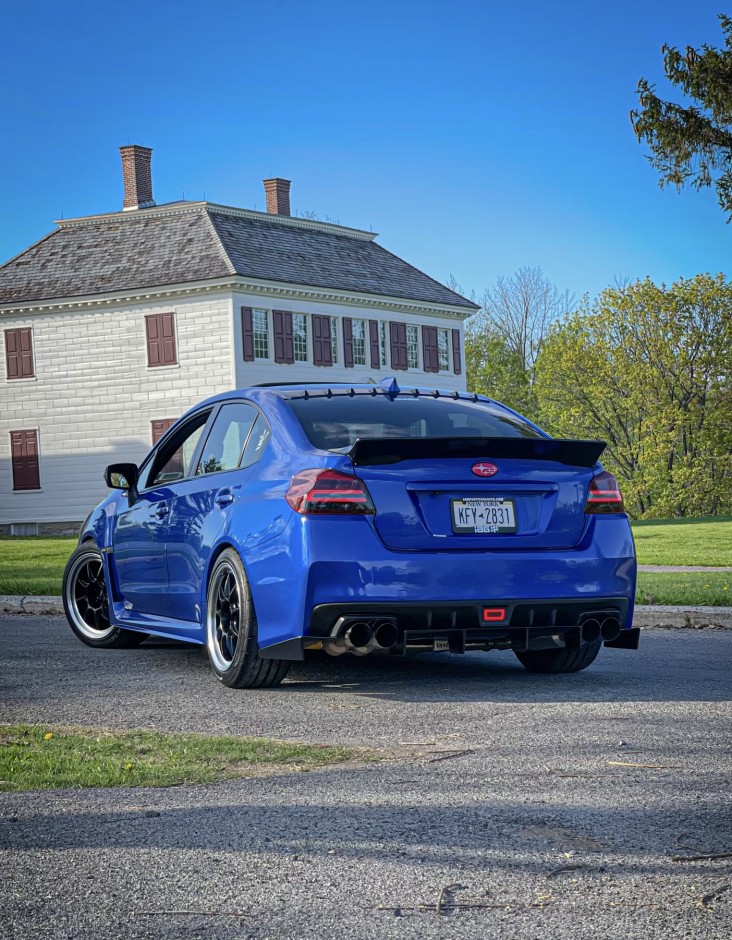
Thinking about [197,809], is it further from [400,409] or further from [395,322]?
[395,322]

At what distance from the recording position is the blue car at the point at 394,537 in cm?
665

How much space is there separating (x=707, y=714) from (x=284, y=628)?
2052mm

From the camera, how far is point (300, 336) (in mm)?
45719

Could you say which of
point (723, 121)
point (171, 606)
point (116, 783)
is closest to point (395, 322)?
point (723, 121)

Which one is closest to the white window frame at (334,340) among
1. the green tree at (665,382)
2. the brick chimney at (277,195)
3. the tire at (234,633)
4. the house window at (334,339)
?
the house window at (334,339)

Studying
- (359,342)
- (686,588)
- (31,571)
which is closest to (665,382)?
(359,342)

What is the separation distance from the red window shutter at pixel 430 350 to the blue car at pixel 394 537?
4252 cm

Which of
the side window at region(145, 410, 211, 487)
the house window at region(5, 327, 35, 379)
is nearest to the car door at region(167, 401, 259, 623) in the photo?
the side window at region(145, 410, 211, 487)

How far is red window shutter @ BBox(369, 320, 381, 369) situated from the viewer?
48312 millimetres

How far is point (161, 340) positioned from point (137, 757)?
130 feet

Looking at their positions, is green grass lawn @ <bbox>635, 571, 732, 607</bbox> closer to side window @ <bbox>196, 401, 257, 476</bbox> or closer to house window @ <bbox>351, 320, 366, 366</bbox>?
side window @ <bbox>196, 401, 257, 476</bbox>

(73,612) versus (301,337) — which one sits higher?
(301,337)

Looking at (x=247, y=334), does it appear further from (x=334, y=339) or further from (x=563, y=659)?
(x=563, y=659)

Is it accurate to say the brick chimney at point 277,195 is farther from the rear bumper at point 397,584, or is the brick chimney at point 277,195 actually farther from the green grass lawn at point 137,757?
the green grass lawn at point 137,757
